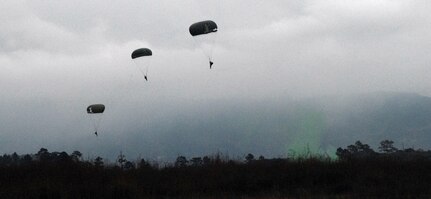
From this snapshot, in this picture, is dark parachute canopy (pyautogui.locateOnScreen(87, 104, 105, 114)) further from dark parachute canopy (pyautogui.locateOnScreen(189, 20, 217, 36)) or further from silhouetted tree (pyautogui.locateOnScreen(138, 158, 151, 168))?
silhouetted tree (pyautogui.locateOnScreen(138, 158, 151, 168))

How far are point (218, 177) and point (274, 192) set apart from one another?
2277mm

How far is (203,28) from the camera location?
1026 inches

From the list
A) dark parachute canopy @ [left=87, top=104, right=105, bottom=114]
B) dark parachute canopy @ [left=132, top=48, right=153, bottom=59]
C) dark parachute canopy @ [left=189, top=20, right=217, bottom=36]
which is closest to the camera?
dark parachute canopy @ [left=189, top=20, right=217, bottom=36]

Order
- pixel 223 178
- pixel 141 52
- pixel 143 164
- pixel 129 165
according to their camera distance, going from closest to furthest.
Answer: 1. pixel 223 178
2. pixel 143 164
3. pixel 129 165
4. pixel 141 52

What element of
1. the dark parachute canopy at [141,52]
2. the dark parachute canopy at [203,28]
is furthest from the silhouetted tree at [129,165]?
the dark parachute canopy at [141,52]

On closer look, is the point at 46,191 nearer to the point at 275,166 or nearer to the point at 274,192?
the point at 274,192

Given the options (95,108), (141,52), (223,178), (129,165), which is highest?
(141,52)

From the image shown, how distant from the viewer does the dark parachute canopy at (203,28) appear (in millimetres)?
26062

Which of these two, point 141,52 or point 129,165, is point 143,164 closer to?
point 129,165

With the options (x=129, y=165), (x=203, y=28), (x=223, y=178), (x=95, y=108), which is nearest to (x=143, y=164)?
(x=129, y=165)

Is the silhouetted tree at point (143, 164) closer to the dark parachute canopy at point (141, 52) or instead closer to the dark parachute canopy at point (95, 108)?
the dark parachute canopy at point (141, 52)

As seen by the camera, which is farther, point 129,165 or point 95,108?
point 95,108

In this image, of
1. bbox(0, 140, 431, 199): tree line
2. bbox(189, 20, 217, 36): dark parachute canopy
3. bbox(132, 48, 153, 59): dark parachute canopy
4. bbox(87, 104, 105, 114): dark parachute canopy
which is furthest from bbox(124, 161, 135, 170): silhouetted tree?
bbox(87, 104, 105, 114): dark parachute canopy

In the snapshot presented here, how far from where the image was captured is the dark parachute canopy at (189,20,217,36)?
26.1 meters
